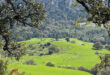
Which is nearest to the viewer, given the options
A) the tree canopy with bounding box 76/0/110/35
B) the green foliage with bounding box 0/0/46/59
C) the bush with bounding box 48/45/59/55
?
the tree canopy with bounding box 76/0/110/35

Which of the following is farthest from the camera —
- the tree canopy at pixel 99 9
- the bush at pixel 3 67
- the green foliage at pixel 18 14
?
the bush at pixel 3 67

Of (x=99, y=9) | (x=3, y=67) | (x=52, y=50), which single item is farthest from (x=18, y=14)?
(x=52, y=50)

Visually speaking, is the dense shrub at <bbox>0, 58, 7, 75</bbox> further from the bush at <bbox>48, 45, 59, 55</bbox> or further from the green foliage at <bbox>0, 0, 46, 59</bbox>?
the bush at <bbox>48, 45, 59, 55</bbox>

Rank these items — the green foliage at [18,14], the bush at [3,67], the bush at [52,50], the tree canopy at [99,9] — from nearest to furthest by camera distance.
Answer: the tree canopy at [99,9] → the green foliage at [18,14] → the bush at [3,67] → the bush at [52,50]

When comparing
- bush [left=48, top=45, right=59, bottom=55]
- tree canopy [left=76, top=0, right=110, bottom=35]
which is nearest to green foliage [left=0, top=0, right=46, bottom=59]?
tree canopy [left=76, top=0, right=110, bottom=35]

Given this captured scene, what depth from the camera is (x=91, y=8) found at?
11453 mm

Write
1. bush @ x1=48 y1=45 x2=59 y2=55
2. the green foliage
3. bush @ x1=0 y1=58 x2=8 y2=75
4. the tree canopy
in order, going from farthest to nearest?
bush @ x1=48 y1=45 x2=59 y2=55
bush @ x1=0 y1=58 x2=8 y2=75
the green foliage
the tree canopy

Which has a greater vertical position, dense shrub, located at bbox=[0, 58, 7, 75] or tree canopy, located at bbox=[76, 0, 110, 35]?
tree canopy, located at bbox=[76, 0, 110, 35]

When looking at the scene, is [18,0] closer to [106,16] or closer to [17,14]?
[17,14]

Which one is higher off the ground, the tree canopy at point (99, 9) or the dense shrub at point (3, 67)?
the tree canopy at point (99, 9)

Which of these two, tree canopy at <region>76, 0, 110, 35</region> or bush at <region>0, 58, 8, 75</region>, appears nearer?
tree canopy at <region>76, 0, 110, 35</region>

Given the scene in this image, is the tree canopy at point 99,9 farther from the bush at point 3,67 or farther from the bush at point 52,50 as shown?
the bush at point 52,50

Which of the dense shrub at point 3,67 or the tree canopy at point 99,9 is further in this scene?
the dense shrub at point 3,67

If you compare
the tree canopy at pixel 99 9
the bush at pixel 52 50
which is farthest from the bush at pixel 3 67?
the bush at pixel 52 50
